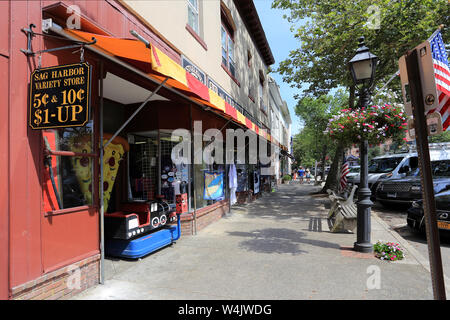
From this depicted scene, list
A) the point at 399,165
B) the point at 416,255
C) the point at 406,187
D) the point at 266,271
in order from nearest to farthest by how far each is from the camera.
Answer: the point at 266,271, the point at 416,255, the point at 406,187, the point at 399,165

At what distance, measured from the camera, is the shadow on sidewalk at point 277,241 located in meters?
5.64

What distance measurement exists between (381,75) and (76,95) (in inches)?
498

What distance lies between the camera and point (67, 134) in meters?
3.78

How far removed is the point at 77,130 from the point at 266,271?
347cm

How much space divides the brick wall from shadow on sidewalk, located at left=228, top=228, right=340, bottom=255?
2903 millimetres

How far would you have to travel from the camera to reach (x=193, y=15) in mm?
8133

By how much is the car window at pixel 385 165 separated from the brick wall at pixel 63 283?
12827mm

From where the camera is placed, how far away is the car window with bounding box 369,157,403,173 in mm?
12906

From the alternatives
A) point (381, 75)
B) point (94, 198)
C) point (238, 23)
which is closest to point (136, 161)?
point (94, 198)

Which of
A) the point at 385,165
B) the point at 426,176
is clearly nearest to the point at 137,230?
the point at 426,176

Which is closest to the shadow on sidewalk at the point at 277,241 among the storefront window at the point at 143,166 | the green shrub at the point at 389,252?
the green shrub at the point at 389,252

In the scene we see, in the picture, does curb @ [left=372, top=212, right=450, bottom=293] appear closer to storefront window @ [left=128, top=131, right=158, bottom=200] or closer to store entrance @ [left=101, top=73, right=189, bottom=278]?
store entrance @ [left=101, top=73, right=189, bottom=278]

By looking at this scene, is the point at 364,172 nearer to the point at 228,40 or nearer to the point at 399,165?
the point at 399,165
